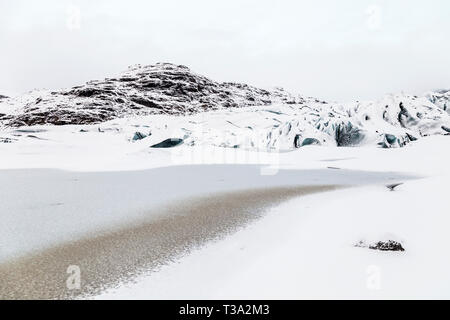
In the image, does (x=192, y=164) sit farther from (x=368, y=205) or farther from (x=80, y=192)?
(x=368, y=205)

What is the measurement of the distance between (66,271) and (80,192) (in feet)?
19.9

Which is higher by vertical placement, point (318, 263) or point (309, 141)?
point (309, 141)

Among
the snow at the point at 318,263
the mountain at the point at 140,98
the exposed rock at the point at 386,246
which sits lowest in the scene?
the snow at the point at 318,263

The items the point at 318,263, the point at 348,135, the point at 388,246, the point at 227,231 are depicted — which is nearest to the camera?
the point at 318,263

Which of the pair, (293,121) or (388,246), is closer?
(388,246)

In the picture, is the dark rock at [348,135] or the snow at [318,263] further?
the dark rock at [348,135]

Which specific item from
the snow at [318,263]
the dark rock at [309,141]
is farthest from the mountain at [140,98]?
the snow at [318,263]

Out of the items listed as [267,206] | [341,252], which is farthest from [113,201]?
[341,252]

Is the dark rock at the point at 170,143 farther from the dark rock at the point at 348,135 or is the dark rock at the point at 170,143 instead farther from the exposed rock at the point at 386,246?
the exposed rock at the point at 386,246

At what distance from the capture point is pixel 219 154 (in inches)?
887

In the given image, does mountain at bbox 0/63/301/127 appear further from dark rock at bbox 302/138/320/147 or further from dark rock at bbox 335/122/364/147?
dark rock at bbox 335/122/364/147

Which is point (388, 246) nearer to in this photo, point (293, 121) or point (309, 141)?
point (309, 141)

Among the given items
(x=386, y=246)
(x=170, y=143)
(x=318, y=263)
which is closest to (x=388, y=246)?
(x=386, y=246)

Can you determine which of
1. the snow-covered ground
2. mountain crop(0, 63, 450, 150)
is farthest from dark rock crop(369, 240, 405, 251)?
mountain crop(0, 63, 450, 150)
